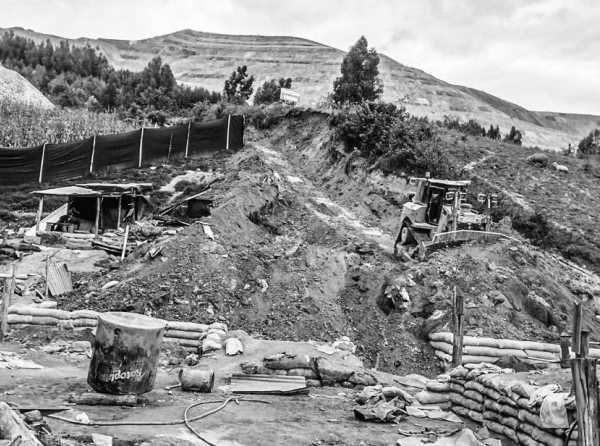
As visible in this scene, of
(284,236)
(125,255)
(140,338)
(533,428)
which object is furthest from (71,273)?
(533,428)

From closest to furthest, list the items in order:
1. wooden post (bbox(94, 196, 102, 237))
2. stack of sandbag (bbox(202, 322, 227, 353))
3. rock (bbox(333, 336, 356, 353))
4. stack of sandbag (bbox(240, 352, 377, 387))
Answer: stack of sandbag (bbox(240, 352, 377, 387)), stack of sandbag (bbox(202, 322, 227, 353)), rock (bbox(333, 336, 356, 353)), wooden post (bbox(94, 196, 102, 237))

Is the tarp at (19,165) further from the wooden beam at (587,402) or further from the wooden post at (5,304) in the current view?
the wooden beam at (587,402)

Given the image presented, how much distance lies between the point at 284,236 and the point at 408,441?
11.8 metres

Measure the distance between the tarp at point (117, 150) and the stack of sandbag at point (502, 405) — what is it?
18729 millimetres

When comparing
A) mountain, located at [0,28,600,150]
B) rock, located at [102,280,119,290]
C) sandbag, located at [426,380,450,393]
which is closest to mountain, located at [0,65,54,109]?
mountain, located at [0,28,600,150]

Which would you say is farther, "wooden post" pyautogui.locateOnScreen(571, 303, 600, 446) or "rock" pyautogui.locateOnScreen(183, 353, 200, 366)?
"rock" pyautogui.locateOnScreen(183, 353, 200, 366)

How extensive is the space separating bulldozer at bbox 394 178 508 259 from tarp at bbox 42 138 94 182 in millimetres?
13011

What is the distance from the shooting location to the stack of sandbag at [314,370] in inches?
387

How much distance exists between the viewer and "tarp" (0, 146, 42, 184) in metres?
22.5

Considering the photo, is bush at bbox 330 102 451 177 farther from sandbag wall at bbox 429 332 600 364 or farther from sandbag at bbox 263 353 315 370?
sandbag at bbox 263 353 315 370

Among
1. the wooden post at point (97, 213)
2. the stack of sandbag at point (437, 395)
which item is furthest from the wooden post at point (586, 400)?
the wooden post at point (97, 213)

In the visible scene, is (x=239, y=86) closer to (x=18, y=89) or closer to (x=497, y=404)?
(x=18, y=89)

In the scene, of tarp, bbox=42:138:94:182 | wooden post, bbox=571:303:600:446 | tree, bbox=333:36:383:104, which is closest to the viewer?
wooden post, bbox=571:303:600:446

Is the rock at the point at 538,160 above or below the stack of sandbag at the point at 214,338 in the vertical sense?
above
